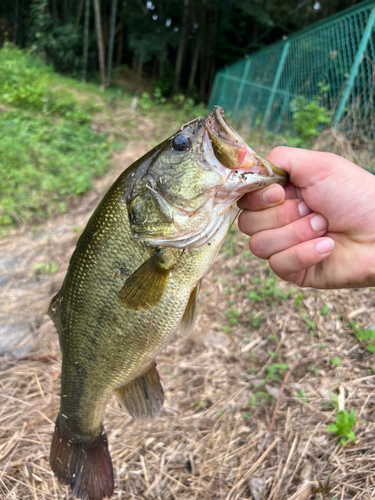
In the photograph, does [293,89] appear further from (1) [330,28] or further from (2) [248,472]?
(2) [248,472]

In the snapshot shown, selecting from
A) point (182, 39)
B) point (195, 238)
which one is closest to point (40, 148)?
point (195, 238)

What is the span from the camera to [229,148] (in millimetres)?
1221

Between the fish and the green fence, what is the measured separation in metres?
3.41

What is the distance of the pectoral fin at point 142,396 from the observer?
5.36 feet

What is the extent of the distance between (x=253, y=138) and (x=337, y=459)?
543cm

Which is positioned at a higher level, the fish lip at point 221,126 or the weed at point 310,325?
the fish lip at point 221,126

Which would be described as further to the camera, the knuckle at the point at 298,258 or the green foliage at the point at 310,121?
the green foliage at the point at 310,121

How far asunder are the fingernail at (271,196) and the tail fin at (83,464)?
1.45m

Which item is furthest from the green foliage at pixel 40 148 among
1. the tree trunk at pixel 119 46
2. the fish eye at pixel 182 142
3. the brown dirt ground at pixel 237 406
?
the tree trunk at pixel 119 46

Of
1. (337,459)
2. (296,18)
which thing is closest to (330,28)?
(337,459)

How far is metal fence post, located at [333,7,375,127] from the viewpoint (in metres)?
3.87

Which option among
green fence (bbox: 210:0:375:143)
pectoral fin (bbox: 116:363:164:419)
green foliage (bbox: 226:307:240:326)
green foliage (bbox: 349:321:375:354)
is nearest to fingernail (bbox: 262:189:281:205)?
pectoral fin (bbox: 116:363:164:419)

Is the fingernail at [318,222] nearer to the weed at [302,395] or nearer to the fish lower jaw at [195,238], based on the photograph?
the fish lower jaw at [195,238]

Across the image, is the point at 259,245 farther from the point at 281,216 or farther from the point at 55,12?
the point at 55,12
